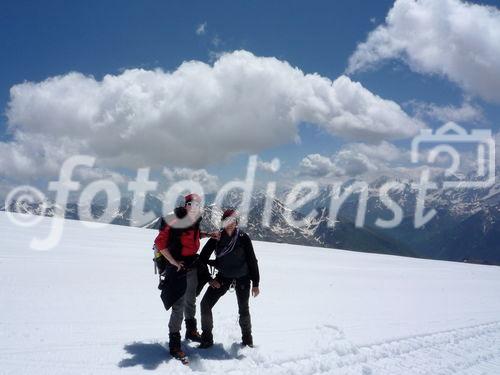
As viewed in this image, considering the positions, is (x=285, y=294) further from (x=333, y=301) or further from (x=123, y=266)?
(x=123, y=266)

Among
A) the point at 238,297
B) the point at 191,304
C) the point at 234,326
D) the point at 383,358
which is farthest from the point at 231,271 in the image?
the point at 383,358

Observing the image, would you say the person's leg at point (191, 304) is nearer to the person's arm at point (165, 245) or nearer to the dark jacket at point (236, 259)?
the dark jacket at point (236, 259)

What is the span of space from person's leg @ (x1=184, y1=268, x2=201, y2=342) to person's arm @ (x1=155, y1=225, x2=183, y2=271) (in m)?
0.65

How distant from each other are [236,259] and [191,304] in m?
1.21

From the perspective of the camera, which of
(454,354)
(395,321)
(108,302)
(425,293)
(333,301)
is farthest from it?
(425,293)

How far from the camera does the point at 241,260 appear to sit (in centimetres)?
729

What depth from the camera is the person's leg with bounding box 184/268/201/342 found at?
707cm

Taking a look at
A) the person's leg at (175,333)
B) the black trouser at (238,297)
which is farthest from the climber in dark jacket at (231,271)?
the person's leg at (175,333)

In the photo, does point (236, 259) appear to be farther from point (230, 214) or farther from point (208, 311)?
point (208, 311)

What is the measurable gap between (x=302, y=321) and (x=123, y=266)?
745 centimetres

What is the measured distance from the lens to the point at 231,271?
7.27 meters

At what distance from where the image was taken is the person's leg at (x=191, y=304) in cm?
707

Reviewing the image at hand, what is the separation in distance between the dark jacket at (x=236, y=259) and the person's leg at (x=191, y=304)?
36cm

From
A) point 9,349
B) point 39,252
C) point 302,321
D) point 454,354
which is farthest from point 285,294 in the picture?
point 39,252
